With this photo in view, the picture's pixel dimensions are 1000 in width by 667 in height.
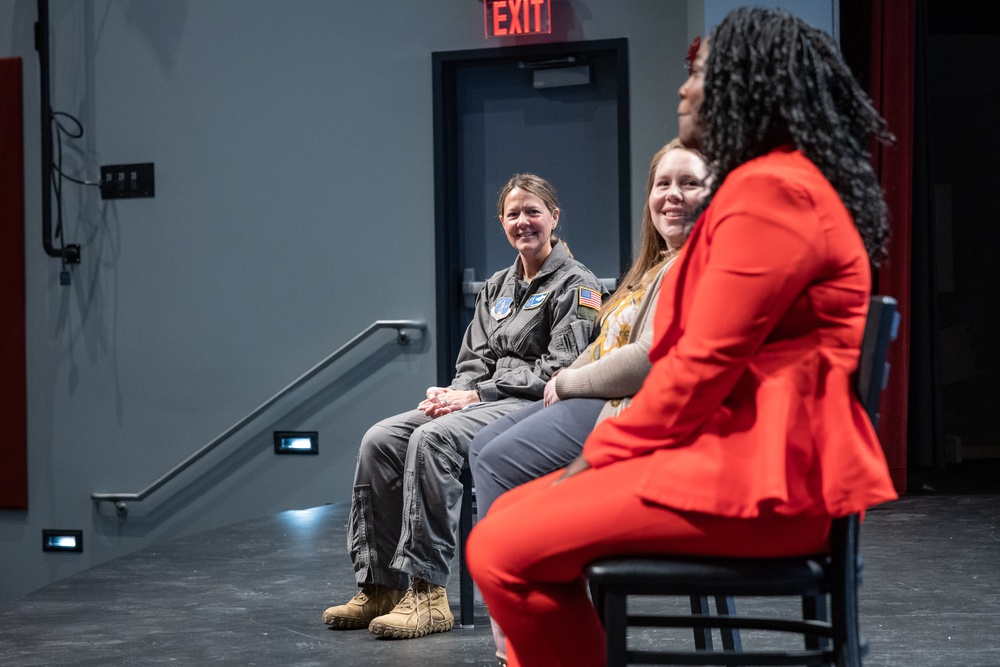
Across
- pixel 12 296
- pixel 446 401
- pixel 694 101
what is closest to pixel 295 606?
pixel 446 401

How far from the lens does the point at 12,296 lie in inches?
201

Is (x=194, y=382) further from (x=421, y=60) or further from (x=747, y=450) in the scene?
(x=747, y=450)

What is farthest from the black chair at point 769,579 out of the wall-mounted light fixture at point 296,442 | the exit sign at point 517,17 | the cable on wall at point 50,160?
the cable on wall at point 50,160

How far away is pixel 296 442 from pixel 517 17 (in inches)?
87.2

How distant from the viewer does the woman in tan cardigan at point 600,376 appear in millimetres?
1999

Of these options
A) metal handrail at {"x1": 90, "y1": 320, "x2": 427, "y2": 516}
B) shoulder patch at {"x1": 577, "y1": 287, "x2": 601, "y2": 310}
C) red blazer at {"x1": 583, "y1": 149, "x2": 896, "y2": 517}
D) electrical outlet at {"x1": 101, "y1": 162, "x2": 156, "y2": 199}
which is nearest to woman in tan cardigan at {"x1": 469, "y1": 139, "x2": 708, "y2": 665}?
shoulder patch at {"x1": 577, "y1": 287, "x2": 601, "y2": 310}

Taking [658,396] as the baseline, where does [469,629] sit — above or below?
below

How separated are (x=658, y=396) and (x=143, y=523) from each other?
443cm

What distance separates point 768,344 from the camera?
119 cm

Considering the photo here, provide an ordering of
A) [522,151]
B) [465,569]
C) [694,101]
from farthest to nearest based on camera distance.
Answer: [522,151] < [465,569] < [694,101]

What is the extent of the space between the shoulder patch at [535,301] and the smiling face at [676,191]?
0.56m

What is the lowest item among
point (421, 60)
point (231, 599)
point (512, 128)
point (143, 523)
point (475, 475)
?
point (143, 523)

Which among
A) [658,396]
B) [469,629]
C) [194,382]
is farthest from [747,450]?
[194,382]

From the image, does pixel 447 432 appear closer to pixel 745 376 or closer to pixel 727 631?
pixel 727 631
